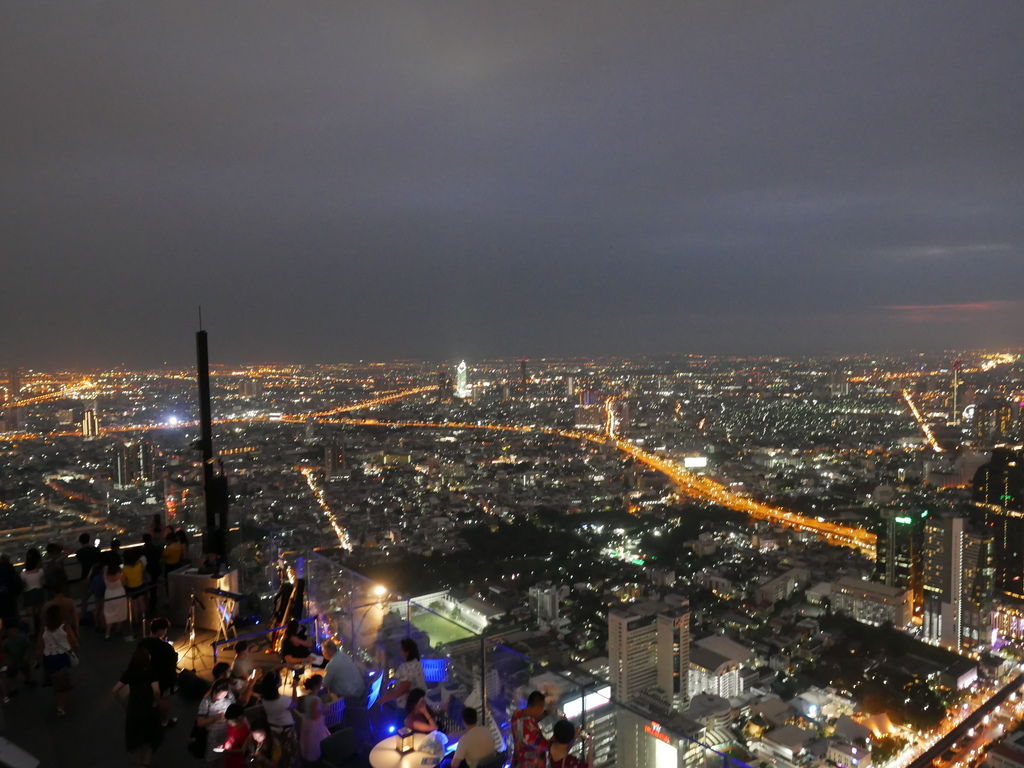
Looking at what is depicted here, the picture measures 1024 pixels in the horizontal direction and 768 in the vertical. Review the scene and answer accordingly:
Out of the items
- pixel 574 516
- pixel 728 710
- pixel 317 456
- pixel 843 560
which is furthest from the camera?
pixel 574 516

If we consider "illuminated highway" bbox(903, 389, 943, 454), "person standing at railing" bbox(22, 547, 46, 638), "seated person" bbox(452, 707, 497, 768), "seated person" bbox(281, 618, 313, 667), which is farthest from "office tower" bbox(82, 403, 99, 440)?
"illuminated highway" bbox(903, 389, 943, 454)

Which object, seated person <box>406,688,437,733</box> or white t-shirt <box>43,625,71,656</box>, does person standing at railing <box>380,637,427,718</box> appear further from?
white t-shirt <box>43,625,71,656</box>

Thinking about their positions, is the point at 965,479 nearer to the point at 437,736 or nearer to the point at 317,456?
the point at 317,456

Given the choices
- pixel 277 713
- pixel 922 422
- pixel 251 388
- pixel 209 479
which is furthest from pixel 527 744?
pixel 922 422

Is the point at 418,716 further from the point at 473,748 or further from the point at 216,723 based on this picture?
the point at 216,723

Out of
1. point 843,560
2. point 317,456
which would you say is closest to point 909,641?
point 843,560

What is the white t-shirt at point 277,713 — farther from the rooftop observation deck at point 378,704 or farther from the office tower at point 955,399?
the office tower at point 955,399
